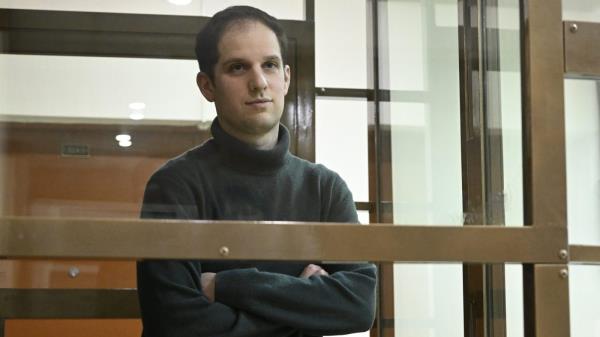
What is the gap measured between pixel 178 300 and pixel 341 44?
0.36 meters

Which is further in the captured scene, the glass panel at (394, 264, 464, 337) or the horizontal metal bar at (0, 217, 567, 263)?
the glass panel at (394, 264, 464, 337)

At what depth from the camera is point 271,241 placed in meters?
1.07

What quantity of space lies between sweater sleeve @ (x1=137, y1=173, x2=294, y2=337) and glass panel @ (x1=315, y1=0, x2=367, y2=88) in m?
0.23

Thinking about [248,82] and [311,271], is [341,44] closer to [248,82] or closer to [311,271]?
[248,82]

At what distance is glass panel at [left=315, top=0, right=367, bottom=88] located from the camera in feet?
3.77

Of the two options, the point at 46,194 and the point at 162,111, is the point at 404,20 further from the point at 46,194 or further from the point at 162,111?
the point at 46,194

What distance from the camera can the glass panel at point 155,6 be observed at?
109cm

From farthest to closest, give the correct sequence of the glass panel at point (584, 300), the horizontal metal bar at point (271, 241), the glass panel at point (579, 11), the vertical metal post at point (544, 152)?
the glass panel at point (584, 300)
the glass panel at point (579, 11)
the vertical metal post at point (544, 152)
the horizontal metal bar at point (271, 241)

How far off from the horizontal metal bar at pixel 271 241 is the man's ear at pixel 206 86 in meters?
0.15

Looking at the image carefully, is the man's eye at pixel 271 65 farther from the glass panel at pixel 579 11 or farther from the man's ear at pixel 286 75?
the glass panel at pixel 579 11

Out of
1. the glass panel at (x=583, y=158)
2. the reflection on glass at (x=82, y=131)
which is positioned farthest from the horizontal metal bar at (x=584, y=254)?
the reflection on glass at (x=82, y=131)

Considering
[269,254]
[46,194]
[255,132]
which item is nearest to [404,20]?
[255,132]

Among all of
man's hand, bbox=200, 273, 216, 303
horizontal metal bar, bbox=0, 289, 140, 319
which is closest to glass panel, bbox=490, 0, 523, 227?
man's hand, bbox=200, 273, 216, 303

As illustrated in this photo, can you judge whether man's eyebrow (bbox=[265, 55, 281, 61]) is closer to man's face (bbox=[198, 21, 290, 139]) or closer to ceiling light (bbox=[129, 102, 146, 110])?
man's face (bbox=[198, 21, 290, 139])
